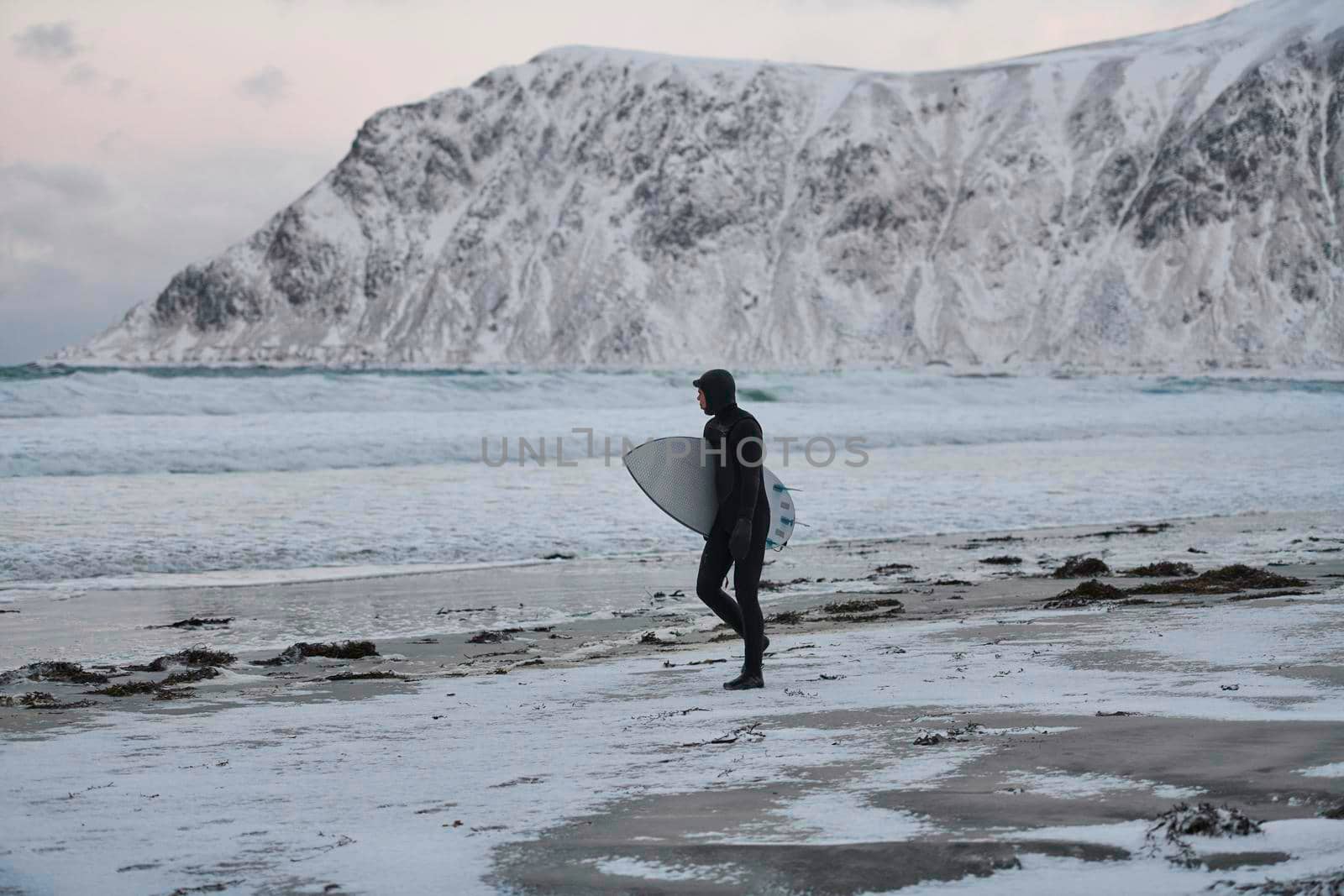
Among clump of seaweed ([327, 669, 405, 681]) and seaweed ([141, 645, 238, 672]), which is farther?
seaweed ([141, 645, 238, 672])

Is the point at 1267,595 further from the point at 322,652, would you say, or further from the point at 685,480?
the point at 322,652

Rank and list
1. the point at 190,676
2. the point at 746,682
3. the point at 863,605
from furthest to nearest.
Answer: the point at 863,605, the point at 190,676, the point at 746,682

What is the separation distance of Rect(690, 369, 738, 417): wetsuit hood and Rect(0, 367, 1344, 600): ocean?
21.6ft

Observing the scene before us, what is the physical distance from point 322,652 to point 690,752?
421 centimetres

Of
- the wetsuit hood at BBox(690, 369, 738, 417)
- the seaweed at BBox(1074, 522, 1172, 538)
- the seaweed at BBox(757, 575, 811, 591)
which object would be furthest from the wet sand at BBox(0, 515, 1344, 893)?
the seaweed at BBox(1074, 522, 1172, 538)

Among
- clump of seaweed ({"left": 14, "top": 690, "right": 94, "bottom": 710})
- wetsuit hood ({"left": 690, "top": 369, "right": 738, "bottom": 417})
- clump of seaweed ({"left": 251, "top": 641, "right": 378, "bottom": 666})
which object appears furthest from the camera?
clump of seaweed ({"left": 251, "top": 641, "right": 378, "bottom": 666})

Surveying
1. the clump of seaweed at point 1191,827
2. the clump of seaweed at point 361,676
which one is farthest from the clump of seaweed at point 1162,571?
the clump of seaweed at point 1191,827

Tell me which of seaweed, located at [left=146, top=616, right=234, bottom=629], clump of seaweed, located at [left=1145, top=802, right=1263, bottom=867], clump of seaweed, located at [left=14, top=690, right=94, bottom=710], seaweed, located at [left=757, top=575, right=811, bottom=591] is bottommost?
seaweed, located at [left=757, top=575, right=811, bottom=591]

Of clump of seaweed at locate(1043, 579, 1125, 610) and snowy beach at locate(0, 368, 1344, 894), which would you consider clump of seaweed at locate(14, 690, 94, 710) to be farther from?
clump of seaweed at locate(1043, 579, 1125, 610)

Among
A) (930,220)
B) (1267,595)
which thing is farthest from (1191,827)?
(930,220)

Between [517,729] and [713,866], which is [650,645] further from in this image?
[713,866]

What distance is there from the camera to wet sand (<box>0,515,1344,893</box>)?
3.87 metres

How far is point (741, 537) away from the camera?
7617 mm

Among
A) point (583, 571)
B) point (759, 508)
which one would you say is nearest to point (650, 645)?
point (759, 508)
